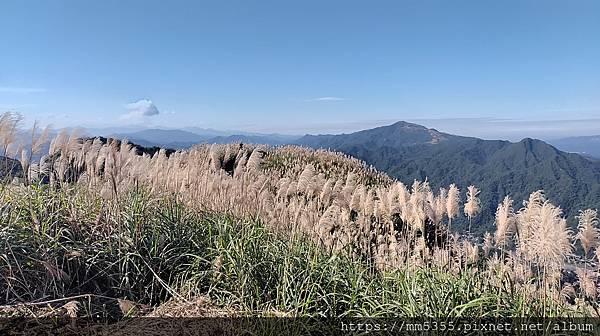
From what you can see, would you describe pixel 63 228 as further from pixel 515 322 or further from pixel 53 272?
pixel 515 322

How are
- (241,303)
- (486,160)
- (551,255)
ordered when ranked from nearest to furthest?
(551,255)
(241,303)
(486,160)

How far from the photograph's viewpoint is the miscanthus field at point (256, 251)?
3490 mm

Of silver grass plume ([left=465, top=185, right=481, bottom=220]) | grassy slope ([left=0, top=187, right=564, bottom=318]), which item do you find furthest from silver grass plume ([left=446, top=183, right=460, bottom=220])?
grassy slope ([left=0, top=187, right=564, bottom=318])

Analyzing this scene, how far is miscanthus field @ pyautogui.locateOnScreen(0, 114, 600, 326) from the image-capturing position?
3.49 meters

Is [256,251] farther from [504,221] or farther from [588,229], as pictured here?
[588,229]

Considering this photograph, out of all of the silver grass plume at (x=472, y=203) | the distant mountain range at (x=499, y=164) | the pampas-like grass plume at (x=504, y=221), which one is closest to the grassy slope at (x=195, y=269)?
the pampas-like grass plume at (x=504, y=221)

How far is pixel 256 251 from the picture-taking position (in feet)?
14.4

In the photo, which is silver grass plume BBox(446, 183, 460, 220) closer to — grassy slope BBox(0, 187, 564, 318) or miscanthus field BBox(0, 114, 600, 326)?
miscanthus field BBox(0, 114, 600, 326)

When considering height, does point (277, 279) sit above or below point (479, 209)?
below

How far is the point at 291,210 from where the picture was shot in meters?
5.15

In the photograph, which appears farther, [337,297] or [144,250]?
[144,250]

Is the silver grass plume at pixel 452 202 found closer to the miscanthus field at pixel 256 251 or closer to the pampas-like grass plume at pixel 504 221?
the miscanthus field at pixel 256 251

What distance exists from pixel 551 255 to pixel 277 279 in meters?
2.26

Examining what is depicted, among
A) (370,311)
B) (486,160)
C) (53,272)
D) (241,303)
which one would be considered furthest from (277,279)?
(486,160)
